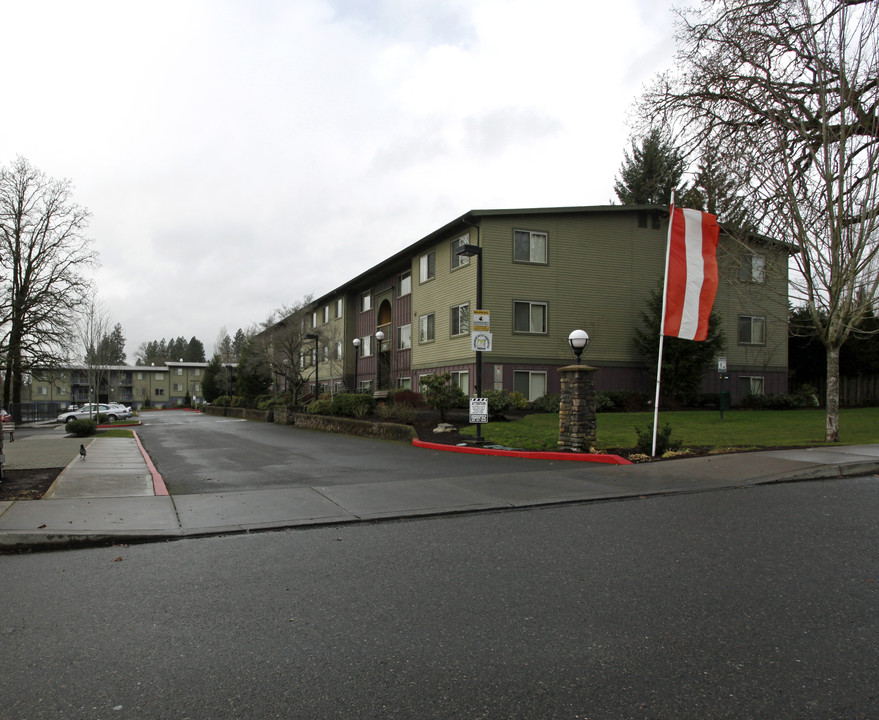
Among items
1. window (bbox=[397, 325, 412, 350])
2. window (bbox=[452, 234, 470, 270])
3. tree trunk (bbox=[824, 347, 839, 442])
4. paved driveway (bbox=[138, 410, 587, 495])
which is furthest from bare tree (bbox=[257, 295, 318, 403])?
tree trunk (bbox=[824, 347, 839, 442])

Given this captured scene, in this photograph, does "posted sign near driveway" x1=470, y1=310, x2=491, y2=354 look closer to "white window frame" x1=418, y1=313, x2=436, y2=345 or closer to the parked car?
"white window frame" x1=418, y1=313, x2=436, y2=345

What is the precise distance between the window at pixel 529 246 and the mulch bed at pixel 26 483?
19.5m

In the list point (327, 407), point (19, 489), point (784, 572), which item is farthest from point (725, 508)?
point (327, 407)

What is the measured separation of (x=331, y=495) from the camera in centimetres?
860

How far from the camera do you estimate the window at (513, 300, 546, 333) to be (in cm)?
2612

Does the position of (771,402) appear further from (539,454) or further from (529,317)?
(539,454)

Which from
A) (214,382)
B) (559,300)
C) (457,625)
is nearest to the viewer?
(457,625)

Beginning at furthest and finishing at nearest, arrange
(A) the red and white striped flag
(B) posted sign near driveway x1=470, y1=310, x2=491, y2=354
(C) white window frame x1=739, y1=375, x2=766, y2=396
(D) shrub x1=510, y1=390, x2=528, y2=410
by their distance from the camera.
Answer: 1. (C) white window frame x1=739, y1=375, x2=766, y2=396
2. (D) shrub x1=510, y1=390, x2=528, y2=410
3. (B) posted sign near driveway x1=470, y1=310, x2=491, y2=354
4. (A) the red and white striped flag

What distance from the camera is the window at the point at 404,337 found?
33906mm

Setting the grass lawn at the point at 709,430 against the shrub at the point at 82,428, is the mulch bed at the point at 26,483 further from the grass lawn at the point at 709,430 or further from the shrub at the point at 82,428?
the shrub at the point at 82,428

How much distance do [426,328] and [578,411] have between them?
19.0 meters

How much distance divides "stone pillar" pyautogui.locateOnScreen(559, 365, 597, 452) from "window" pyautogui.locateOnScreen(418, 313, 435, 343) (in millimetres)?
17635

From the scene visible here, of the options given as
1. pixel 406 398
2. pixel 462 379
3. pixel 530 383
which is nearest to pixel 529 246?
pixel 530 383

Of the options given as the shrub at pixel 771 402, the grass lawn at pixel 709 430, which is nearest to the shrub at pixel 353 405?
the grass lawn at pixel 709 430
